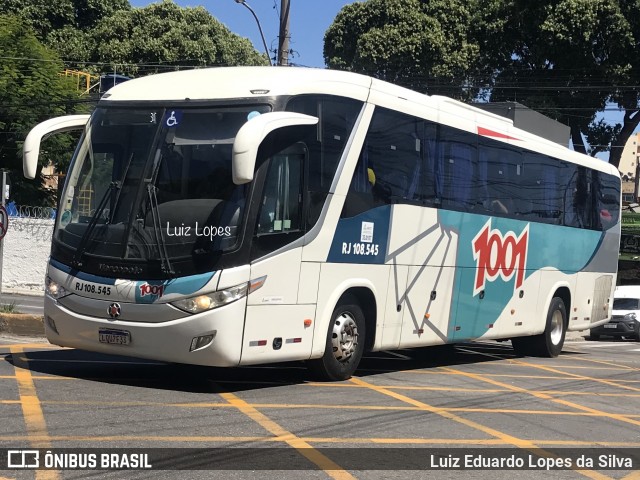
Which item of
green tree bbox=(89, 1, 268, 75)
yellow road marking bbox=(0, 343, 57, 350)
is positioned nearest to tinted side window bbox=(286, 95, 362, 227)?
yellow road marking bbox=(0, 343, 57, 350)

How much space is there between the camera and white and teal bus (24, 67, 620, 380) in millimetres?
9586

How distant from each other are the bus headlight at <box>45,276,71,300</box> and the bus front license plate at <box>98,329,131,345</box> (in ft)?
2.12

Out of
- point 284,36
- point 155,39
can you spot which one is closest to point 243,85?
point 284,36

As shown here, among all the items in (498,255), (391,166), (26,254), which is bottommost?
(26,254)

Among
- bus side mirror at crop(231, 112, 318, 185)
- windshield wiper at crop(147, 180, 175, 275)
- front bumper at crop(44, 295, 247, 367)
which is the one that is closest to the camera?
bus side mirror at crop(231, 112, 318, 185)

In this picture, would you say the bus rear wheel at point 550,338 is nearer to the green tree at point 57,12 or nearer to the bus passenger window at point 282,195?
the bus passenger window at point 282,195

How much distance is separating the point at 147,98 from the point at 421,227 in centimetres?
412

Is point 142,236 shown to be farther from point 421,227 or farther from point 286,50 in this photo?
point 286,50

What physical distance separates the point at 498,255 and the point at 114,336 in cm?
700

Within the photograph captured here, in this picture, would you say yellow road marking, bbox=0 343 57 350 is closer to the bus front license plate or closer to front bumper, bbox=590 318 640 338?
the bus front license plate

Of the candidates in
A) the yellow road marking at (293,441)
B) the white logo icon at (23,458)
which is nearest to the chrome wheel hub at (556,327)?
the yellow road marking at (293,441)

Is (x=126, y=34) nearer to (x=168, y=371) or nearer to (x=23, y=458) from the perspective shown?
(x=168, y=371)

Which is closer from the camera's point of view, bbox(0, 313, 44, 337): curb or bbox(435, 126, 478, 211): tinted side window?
bbox(435, 126, 478, 211): tinted side window

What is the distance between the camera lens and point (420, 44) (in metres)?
45.5
